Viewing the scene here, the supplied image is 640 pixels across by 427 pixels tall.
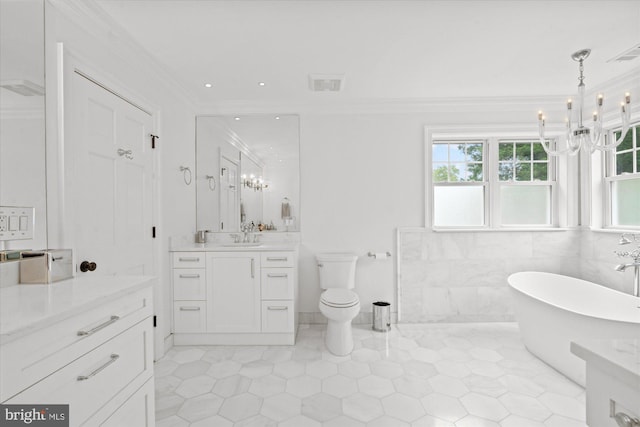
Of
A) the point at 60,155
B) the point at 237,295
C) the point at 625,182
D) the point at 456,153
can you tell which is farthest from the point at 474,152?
the point at 60,155

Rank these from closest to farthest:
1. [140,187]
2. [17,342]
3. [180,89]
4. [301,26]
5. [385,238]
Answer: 1. [17,342]
2. [301,26]
3. [140,187]
4. [180,89]
5. [385,238]

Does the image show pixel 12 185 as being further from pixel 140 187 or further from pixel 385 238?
pixel 385 238

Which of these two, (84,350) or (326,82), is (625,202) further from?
(84,350)

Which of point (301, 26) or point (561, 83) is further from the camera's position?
point (561, 83)

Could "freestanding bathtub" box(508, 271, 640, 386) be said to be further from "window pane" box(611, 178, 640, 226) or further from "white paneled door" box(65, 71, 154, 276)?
"white paneled door" box(65, 71, 154, 276)

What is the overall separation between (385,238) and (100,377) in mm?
2888

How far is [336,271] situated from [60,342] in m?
2.54

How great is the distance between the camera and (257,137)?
355 centimetres

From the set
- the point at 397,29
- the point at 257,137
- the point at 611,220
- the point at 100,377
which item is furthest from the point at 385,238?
the point at 100,377

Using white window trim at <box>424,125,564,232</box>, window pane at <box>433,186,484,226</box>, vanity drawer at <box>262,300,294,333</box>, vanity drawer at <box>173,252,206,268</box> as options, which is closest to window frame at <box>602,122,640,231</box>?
white window trim at <box>424,125,564,232</box>

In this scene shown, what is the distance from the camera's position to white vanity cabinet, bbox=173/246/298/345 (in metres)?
2.91

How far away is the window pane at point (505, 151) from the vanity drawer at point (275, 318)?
300 centimetres

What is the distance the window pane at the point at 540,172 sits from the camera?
376 centimetres

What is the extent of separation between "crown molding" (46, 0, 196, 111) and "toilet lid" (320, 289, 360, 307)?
2.38 metres
